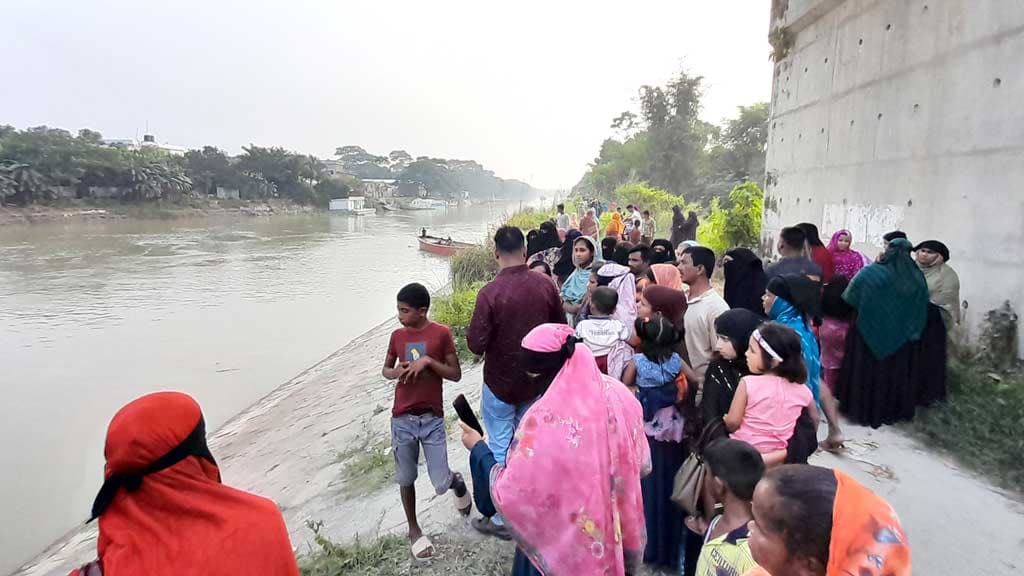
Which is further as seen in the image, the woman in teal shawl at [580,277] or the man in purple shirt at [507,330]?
the woman in teal shawl at [580,277]

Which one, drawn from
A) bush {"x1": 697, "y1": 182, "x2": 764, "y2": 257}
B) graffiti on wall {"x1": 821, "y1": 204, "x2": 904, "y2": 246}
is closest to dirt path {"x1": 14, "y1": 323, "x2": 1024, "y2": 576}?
graffiti on wall {"x1": 821, "y1": 204, "x2": 904, "y2": 246}

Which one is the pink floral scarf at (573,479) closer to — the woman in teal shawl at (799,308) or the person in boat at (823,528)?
the person in boat at (823,528)

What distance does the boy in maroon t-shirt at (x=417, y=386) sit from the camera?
321 centimetres

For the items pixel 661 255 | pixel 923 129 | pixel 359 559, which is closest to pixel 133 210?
pixel 661 255

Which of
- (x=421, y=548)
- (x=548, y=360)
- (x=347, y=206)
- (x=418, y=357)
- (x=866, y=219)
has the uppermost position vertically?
(x=347, y=206)

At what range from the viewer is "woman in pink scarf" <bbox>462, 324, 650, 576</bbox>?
179cm

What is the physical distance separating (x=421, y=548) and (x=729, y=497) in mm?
1975

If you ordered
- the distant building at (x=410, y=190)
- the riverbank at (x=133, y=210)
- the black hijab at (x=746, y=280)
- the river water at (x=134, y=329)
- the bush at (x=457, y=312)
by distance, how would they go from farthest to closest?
the distant building at (x=410, y=190), the riverbank at (x=133, y=210), the bush at (x=457, y=312), the river water at (x=134, y=329), the black hijab at (x=746, y=280)

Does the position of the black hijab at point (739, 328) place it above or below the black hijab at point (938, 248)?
below

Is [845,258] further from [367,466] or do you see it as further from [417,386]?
[367,466]

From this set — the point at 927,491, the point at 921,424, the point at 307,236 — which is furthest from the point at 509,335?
the point at 307,236

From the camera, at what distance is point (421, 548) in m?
3.29

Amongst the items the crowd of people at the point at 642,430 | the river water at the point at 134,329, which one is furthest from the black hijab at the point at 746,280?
the river water at the point at 134,329

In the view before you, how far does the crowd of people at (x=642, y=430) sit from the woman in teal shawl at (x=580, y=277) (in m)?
0.64
